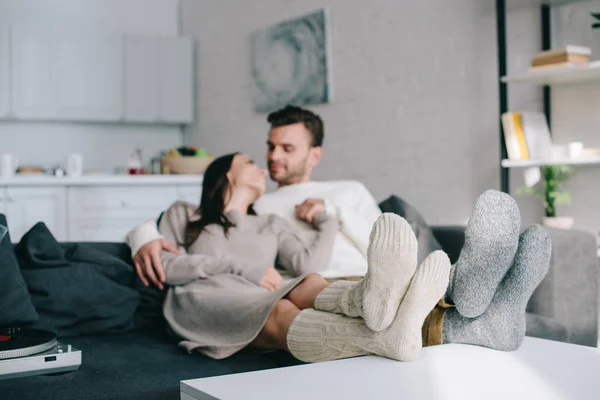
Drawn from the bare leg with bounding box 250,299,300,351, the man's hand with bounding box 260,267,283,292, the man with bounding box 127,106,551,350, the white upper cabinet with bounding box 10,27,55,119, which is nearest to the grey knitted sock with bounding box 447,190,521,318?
the man with bounding box 127,106,551,350

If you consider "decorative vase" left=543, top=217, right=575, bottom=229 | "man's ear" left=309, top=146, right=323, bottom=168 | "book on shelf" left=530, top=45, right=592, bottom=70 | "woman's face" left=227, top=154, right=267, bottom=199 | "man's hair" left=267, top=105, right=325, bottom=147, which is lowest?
"decorative vase" left=543, top=217, right=575, bottom=229

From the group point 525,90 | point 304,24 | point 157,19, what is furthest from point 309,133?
point 157,19

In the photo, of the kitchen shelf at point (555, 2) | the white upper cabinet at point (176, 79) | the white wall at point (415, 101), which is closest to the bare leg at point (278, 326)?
the white wall at point (415, 101)

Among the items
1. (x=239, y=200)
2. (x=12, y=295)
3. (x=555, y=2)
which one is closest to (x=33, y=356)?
(x=12, y=295)

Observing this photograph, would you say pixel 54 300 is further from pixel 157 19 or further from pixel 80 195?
pixel 157 19

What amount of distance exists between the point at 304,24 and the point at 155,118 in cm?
159

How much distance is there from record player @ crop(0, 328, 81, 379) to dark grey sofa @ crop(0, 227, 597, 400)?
2 centimetres

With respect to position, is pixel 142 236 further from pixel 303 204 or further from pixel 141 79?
pixel 141 79

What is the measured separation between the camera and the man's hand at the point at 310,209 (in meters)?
2.53

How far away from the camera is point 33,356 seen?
164cm

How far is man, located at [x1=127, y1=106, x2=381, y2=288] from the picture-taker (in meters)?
2.26

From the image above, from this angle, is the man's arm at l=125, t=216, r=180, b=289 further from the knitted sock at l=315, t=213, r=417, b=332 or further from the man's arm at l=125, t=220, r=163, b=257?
the knitted sock at l=315, t=213, r=417, b=332

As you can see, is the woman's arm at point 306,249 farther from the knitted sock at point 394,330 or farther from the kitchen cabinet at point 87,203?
the kitchen cabinet at point 87,203

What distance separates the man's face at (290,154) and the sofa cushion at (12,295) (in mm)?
1100
